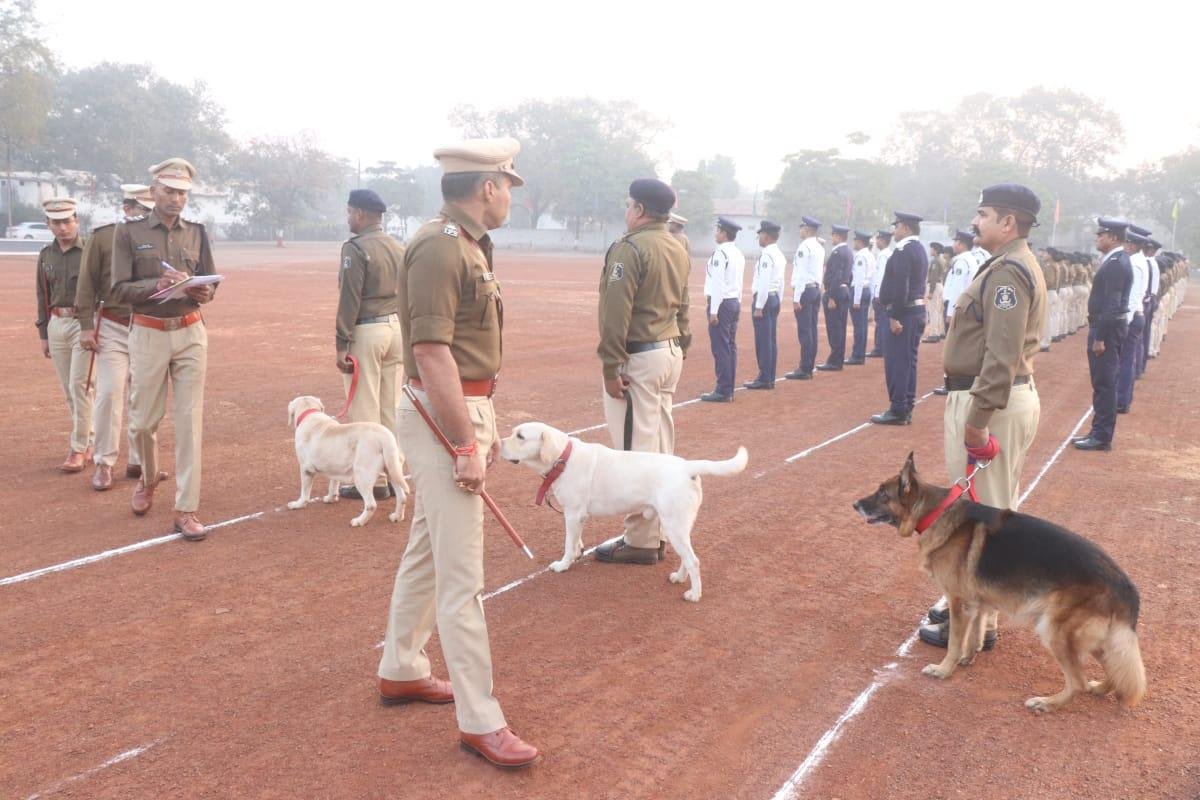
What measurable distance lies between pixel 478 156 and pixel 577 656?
2.61 metres

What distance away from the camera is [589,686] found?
446 centimetres

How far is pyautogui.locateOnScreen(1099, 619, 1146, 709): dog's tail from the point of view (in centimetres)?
411

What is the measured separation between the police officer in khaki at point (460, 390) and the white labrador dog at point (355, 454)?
10.1 feet

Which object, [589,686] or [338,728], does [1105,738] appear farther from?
[338,728]

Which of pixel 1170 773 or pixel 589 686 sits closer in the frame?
pixel 1170 773

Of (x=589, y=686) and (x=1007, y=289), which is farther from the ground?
(x=1007, y=289)

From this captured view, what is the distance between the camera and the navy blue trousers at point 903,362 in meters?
11.2

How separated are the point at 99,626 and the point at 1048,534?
4951 mm

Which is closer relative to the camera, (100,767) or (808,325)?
(100,767)

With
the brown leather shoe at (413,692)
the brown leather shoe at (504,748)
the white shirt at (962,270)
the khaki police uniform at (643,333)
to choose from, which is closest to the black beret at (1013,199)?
the khaki police uniform at (643,333)

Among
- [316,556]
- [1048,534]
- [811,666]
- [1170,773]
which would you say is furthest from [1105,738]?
[316,556]

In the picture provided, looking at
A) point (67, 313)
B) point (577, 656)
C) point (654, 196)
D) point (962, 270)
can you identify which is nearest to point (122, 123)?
point (962, 270)

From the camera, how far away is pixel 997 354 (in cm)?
468

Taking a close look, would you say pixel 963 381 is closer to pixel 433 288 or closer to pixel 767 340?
pixel 433 288
